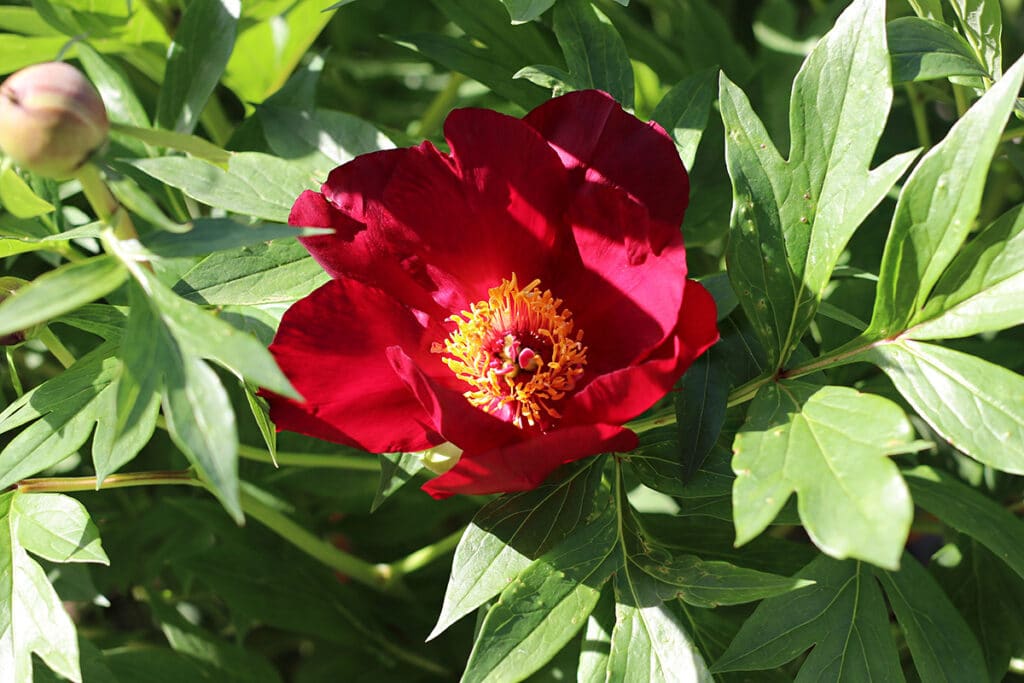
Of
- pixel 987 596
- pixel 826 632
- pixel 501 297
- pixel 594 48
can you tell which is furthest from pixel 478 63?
pixel 987 596

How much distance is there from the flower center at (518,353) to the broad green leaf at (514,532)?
0.26 ft

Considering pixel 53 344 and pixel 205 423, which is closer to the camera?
pixel 205 423

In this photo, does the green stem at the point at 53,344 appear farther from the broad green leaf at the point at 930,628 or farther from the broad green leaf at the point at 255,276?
the broad green leaf at the point at 930,628

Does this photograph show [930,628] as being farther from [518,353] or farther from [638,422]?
[518,353]

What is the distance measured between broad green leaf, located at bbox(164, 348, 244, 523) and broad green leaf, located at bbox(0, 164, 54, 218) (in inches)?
10.0

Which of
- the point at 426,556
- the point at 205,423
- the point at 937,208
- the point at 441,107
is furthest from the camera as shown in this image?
the point at 441,107

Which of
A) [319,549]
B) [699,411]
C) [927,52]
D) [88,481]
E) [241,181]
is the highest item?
[927,52]

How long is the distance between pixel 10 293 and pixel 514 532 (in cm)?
42

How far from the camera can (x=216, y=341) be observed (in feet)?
1.98

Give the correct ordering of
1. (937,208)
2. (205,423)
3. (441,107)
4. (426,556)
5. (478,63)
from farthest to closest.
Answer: (441,107)
(426,556)
(478,63)
(937,208)
(205,423)

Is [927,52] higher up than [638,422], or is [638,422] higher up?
[927,52]

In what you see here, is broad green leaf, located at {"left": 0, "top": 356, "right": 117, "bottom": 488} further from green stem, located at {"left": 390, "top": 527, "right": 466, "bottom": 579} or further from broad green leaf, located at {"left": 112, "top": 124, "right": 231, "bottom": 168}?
green stem, located at {"left": 390, "top": 527, "right": 466, "bottom": 579}

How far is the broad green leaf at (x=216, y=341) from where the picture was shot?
0.58m

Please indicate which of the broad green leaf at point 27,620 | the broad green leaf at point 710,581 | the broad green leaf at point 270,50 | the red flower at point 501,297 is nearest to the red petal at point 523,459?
the red flower at point 501,297
